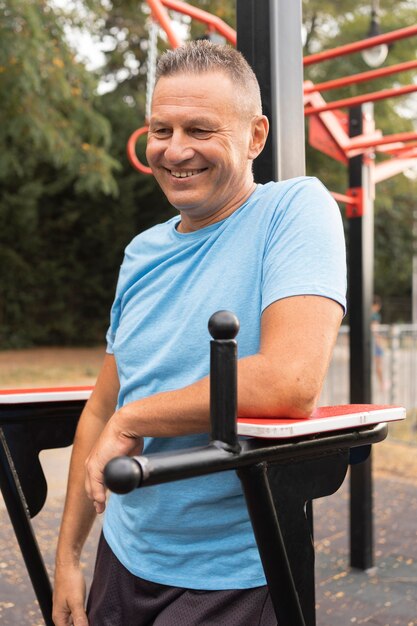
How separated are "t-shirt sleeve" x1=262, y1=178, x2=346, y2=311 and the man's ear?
0.13 metres

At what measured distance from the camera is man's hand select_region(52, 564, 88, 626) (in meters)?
1.49

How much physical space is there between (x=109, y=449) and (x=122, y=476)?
317 mm

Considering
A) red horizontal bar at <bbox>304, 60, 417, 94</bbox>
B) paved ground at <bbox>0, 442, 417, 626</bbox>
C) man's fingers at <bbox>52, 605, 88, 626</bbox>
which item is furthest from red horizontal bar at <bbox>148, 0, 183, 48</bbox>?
paved ground at <bbox>0, 442, 417, 626</bbox>

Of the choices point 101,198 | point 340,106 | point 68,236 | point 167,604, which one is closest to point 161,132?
point 167,604

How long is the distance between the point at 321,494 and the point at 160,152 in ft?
2.02

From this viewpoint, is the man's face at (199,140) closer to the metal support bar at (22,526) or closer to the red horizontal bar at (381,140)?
the metal support bar at (22,526)

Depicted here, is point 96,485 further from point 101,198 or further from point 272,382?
point 101,198

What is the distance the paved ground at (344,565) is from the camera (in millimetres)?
2893

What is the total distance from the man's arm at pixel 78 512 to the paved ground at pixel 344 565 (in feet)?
4.78

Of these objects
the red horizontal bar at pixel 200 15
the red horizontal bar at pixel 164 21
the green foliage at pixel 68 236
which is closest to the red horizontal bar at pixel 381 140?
the red horizontal bar at pixel 200 15

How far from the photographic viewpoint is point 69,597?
1497 mm

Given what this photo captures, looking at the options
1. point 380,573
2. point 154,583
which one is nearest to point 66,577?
point 154,583

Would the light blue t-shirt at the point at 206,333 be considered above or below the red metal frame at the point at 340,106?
below

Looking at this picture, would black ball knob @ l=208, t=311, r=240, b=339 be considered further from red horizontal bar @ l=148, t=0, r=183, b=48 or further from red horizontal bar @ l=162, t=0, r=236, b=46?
red horizontal bar @ l=162, t=0, r=236, b=46
